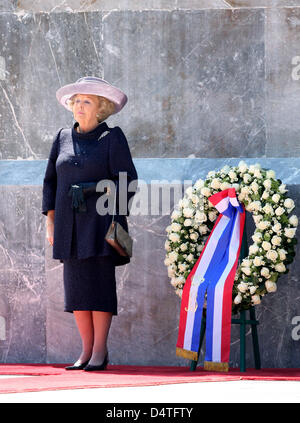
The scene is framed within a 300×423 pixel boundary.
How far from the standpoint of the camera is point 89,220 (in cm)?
654

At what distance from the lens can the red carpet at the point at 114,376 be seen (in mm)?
5379

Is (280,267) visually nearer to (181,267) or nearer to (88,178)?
(181,267)

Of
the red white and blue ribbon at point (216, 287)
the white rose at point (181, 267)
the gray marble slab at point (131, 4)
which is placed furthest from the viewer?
the gray marble slab at point (131, 4)

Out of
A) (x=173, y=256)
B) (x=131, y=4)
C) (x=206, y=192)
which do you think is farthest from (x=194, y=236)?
(x=131, y=4)

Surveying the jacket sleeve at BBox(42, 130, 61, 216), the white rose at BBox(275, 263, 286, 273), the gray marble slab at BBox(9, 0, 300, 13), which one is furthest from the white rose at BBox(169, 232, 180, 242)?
the gray marble slab at BBox(9, 0, 300, 13)

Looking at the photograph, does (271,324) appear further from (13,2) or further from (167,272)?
(13,2)

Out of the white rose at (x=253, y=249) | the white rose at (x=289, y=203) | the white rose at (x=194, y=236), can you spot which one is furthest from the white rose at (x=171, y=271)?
the white rose at (x=289, y=203)

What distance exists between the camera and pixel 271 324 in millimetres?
7219

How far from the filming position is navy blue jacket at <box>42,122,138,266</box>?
6527 millimetres

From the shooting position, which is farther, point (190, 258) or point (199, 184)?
point (199, 184)

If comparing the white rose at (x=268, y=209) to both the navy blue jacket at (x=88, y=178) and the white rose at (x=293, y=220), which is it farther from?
the navy blue jacket at (x=88, y=178)

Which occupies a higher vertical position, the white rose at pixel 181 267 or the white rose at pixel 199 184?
the white rose at pixel 199 184

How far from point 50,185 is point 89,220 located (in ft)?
1.56

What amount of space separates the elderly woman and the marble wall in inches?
34.0
